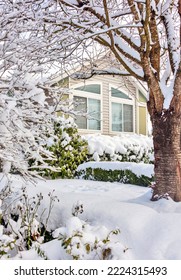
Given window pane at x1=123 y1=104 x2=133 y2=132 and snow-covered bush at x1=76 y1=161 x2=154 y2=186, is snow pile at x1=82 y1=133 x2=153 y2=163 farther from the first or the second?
window pane at x1=123 y1=104 x2=133 y2=132

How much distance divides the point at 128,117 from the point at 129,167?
30.1ft

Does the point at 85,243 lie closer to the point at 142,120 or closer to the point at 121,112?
the point at 121,112

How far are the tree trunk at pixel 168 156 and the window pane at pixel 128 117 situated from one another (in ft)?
40.6

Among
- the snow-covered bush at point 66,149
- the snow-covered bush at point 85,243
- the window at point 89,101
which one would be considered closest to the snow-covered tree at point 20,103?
the snow-covered bush at point 85,243

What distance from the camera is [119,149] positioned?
11.9 m

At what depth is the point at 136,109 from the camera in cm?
1822

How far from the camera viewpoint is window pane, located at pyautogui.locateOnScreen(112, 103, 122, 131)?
17166 mm

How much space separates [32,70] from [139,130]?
14.4 metres

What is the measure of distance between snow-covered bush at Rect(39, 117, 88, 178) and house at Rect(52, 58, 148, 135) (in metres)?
4.25

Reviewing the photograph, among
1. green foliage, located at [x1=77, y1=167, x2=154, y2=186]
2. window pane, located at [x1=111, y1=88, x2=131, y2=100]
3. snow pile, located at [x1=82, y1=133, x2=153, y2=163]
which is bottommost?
green foliage, located at [x1=77, y1=167, x2=154, y2=186]

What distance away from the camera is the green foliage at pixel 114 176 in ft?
28.5

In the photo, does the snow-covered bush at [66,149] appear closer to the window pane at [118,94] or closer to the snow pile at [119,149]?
the snow pile at [119,149]

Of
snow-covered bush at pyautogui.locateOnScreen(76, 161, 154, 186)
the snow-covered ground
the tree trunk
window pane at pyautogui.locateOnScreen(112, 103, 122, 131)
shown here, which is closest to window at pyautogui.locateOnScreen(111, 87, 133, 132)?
window pane at pyautogui.locateOnScreen(112, 103, 122, 131)
